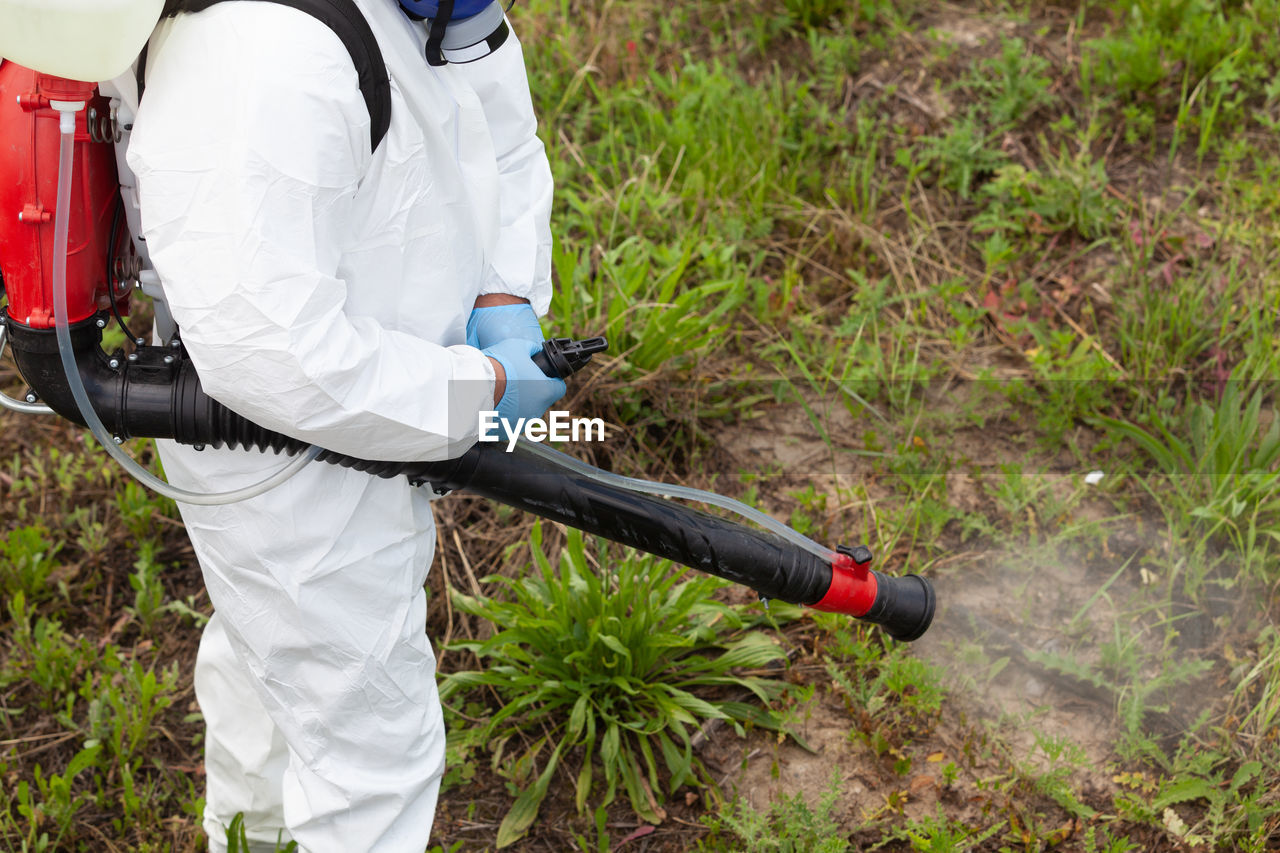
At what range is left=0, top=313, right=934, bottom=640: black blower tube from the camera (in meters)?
1.50

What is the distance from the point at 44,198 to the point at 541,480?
82 centimetres

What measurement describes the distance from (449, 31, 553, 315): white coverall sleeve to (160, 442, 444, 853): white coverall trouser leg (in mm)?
418

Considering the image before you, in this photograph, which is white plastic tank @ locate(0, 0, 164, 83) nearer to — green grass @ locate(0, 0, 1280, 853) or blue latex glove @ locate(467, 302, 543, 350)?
blue latex glove @ locate(467, 302, 543, 350)

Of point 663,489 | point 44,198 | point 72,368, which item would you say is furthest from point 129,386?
point 663,489

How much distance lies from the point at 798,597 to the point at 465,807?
978mm

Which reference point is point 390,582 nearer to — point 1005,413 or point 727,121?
point 1005,413

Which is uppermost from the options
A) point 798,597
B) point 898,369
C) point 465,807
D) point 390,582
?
point 390,582

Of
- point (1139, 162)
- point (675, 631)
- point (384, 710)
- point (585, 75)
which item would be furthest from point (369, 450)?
point (1139, 162)

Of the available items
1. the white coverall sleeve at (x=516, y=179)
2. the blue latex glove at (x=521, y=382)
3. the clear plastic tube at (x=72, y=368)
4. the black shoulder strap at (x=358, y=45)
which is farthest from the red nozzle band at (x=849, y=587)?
the black shoulder strap at (x=358, y=45)

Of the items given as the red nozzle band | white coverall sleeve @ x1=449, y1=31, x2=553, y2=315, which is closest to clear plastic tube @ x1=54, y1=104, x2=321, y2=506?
white coverall sleeve @ x1=449, y1=31, x2=553, y2=315

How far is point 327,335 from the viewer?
1.36m

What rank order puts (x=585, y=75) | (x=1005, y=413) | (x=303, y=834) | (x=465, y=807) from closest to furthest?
(x=303, y=834) → (x=465, y=807) → (x=1005, y=413) → (x=585, y=75)

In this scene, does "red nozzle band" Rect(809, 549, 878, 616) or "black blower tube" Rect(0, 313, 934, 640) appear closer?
"black blower tube" Rect(0, 313, 934, 640)

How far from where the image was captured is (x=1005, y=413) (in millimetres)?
2941
